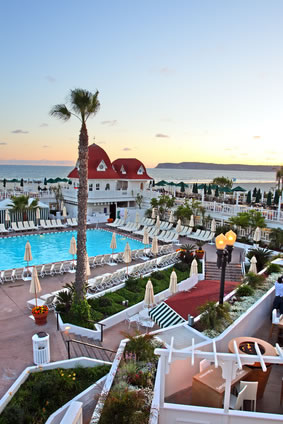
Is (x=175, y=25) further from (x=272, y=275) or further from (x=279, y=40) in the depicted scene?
(x=272, y=275)

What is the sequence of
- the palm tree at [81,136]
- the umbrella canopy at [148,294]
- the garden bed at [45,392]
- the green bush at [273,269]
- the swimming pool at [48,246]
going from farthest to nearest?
the swimming pool at [48,246] < the green bush at [273,269] < the umbrella canopy at [148,294] < the palm tree at [81,136] < the garden bed at [45,392]

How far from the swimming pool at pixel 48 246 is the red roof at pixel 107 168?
7585mm

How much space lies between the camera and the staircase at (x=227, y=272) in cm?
1599

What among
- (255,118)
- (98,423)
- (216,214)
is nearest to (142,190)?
(216,214)

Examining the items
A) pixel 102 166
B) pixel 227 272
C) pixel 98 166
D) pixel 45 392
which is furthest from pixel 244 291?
pixel 102 166

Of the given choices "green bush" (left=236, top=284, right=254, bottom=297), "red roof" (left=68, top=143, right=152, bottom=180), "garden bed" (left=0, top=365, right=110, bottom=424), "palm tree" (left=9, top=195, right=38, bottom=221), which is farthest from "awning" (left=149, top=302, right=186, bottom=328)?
"red roof" (left=68, top=143, right=152, bottom=180)

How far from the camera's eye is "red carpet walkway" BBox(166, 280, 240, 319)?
37.0 ft

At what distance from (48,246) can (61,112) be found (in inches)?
542

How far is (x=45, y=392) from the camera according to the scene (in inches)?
257

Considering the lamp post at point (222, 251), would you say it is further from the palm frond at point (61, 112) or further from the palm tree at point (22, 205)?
the palm tree at point (22, 205)

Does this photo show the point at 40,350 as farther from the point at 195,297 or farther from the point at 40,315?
the point at 195,297

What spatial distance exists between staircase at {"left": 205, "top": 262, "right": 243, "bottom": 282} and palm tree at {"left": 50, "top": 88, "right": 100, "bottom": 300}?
7.80 metres

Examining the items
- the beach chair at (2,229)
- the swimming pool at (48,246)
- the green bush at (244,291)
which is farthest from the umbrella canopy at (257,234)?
the beach chair at (2,229)

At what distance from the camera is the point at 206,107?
97.6 ft
